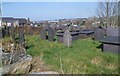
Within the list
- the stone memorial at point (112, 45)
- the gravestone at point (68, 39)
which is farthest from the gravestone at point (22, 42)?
the stone memorial at point (112, 45)

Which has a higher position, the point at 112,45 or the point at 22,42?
the point at 112,45

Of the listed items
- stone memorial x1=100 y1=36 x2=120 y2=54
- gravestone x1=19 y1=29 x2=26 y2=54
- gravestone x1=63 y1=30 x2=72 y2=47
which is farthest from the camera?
gravestone x1=63 y1=30 x2=72 y2=47

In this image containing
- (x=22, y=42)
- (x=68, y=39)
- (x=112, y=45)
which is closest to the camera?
(x=112, y=45)

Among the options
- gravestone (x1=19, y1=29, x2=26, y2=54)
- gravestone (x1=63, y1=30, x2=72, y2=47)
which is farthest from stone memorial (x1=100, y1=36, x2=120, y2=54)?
gravestone (x1=19, y1=29, x2=26, y2=54)

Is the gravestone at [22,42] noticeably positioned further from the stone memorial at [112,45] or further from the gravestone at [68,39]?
the stone memorial at [112,45]

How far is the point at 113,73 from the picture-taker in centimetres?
375

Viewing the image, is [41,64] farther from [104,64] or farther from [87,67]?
[104,64]

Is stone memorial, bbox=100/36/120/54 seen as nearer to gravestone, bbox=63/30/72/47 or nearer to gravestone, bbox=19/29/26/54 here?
gravestone, bbox=63/30/72/47

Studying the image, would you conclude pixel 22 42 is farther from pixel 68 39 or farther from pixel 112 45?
pixel 112 45

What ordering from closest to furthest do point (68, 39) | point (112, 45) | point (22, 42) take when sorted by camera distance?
point (112, 45) < point (68, 39) < point (22, 42)

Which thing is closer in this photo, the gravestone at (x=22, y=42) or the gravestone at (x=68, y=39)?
the gravestone at (x=22, y=42)

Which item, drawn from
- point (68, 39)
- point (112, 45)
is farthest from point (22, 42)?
point (112, 45)

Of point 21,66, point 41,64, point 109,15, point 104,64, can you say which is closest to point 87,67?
point 104,64

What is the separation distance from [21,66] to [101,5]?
28.3 meters
